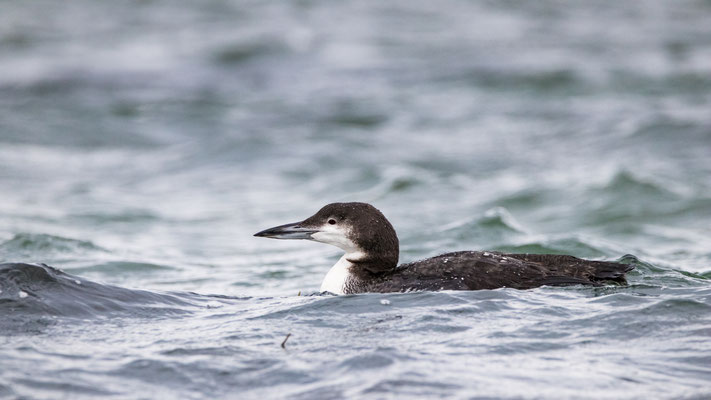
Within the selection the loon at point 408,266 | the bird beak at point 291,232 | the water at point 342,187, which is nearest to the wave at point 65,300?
the water at point 342,187

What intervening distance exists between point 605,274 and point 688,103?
32.9 ft

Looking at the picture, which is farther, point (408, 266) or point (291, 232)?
point (291, 232)

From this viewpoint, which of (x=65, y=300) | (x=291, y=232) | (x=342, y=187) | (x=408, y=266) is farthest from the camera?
(x=342, y=187)

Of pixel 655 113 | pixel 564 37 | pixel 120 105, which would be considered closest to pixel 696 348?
pixel 655 113

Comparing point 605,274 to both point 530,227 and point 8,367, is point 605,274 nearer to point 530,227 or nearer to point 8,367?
point 8,367

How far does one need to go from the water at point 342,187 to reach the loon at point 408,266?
0.18 meters

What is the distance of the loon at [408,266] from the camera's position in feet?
19.3

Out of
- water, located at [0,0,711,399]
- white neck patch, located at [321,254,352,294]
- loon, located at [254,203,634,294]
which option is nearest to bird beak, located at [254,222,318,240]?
loon, located at [254,203,634,294]

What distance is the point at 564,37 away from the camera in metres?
20.0

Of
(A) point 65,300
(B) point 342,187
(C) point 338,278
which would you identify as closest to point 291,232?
(C) point 338,278

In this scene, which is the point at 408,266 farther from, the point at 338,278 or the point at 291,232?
the point at 291,232

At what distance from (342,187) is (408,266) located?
582 centimetres

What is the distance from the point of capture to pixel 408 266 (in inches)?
245

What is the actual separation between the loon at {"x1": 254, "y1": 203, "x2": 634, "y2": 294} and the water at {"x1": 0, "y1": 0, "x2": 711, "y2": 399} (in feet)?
0.57
